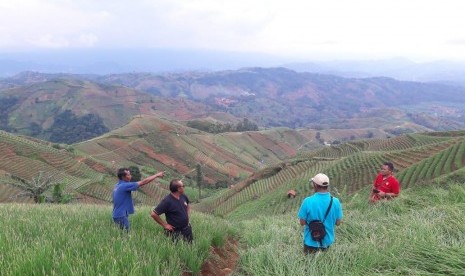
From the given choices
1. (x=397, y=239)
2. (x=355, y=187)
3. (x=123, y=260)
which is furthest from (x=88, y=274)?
(x=355, y=187)

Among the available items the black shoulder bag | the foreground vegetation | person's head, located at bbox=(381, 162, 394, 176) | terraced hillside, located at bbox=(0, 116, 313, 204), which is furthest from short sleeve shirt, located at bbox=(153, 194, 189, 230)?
terraced hillside, located at bbox=(0, 116, 313, 204)

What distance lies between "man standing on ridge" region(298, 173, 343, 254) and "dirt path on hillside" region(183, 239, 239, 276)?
4.47 ft

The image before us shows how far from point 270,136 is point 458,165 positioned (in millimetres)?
125240

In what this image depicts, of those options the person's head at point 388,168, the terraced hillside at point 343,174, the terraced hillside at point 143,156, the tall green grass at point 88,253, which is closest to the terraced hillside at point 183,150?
the terraced hillside at point 143,156

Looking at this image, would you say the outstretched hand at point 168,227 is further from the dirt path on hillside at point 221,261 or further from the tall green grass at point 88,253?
the dirt path on hillside at point 221,261

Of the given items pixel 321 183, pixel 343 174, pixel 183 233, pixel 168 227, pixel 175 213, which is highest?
pixel 321 183

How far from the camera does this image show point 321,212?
245 inches

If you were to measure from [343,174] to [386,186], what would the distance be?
1244 inches

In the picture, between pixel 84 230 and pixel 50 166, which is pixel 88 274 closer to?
pixel 84 230

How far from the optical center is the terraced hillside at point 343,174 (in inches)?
1074

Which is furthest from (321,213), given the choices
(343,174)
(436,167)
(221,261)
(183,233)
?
(343,174)

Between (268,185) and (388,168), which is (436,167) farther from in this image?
(268,185)

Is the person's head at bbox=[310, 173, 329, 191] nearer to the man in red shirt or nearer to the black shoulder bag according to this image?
the black shoulder bag

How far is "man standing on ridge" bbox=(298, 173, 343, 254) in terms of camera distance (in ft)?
20.3
